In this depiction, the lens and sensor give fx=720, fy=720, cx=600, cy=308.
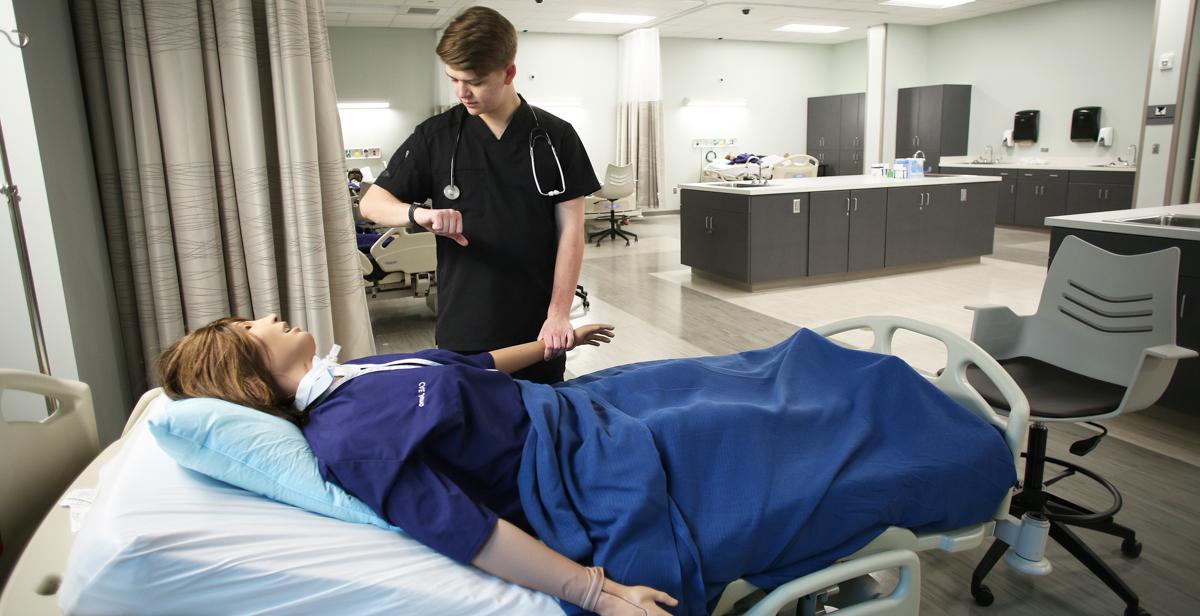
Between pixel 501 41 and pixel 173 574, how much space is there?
1.19m

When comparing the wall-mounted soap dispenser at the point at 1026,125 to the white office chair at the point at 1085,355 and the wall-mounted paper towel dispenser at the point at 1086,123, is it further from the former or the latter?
the white office chair at the point at 1085,355

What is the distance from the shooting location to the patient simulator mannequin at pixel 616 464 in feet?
3.65

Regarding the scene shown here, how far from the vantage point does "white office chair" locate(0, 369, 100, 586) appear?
1212mm

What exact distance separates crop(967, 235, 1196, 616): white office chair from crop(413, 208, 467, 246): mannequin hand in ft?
4.72

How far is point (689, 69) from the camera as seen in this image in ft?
35.2

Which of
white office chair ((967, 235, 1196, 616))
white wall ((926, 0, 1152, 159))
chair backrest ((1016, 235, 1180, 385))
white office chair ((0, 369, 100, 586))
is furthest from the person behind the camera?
white wall ((926, 0, 1152, 159))

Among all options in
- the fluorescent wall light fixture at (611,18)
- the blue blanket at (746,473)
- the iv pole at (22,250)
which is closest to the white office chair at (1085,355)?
the blue blanket at (746,473)

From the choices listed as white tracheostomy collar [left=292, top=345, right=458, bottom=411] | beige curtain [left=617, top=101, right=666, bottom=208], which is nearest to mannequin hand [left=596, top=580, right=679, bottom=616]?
white tracheostomy collar [left=292, top=345, right=458, bottom=411]

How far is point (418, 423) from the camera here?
1.17 m

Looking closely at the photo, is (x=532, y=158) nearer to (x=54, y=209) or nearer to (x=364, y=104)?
(x=54, y=209)

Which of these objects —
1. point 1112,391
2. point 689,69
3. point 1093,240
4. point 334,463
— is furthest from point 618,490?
point 689,69

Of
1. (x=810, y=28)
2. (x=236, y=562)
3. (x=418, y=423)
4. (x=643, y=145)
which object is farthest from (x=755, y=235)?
(x=810, y=28)

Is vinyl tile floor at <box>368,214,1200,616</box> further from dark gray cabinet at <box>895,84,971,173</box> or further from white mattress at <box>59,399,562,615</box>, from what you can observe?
dark gray cabinet at <box>895,84,971,173</box>

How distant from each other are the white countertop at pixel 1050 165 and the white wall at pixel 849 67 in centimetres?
225
